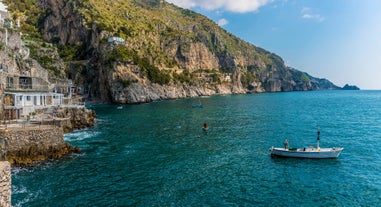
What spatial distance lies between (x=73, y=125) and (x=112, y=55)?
70.7 metres

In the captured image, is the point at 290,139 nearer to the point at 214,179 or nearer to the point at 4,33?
the point at 214,179

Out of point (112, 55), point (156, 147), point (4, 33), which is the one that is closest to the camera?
point (156, 147)

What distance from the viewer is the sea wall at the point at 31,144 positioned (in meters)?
31.8

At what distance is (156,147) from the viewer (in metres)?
42.2

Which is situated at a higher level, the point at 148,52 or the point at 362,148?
the point at 148,52

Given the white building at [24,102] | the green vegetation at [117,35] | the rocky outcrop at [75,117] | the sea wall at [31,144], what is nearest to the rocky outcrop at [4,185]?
the sea wall at [31,144]

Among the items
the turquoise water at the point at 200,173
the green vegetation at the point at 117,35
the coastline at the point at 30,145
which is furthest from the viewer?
the green vegetation at the point at 117,35

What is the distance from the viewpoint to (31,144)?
1321 inches

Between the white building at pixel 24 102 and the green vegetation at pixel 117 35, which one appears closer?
the white building at pixel 24 102

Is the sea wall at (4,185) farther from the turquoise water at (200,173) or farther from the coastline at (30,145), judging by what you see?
the coastline at (30,145)

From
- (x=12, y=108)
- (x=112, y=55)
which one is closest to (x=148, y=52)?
(x=112, y=55)

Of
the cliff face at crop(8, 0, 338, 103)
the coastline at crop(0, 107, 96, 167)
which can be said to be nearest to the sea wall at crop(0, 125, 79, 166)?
the coastline at crop(0, 107, 96, 167)

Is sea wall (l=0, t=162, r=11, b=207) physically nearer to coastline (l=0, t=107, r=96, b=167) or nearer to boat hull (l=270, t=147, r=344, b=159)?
coastline (l=0, t=107, r=96, b=167)

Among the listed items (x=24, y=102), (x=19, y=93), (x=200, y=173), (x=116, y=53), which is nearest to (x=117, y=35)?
(x=116, y=53)
